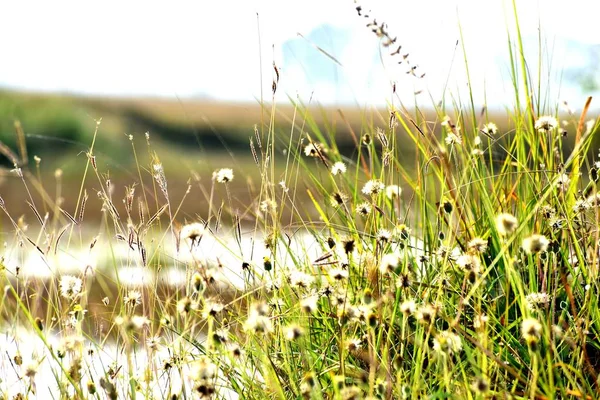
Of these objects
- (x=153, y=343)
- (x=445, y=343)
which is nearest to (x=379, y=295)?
(x=445, y=343)

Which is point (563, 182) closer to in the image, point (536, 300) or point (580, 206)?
point (580, 206)

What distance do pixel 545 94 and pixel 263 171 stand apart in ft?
2.80

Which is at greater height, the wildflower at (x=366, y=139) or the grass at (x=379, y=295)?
the wildflower at (x=366, y=139)

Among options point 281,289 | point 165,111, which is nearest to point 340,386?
point 281,289

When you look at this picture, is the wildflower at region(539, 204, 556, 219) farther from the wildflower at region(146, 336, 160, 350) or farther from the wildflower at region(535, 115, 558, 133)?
the wildflower at region(146, 336, 160, 350)

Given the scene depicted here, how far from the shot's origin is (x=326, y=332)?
151 cm

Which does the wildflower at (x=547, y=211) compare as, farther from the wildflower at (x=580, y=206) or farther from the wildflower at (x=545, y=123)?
the wildflower at (x=545, y=123)

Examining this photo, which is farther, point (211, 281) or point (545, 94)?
point (545, 94)

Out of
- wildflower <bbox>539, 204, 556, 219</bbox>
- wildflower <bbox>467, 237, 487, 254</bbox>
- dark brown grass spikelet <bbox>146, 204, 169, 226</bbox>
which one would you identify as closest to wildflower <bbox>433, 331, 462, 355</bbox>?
wildflower <bbox>467, 237, 487, 254</bbox>

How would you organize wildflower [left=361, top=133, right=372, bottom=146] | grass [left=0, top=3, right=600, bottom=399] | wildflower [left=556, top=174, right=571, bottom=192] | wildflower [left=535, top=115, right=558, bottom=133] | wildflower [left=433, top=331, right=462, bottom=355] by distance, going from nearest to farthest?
wildflower [left=433, top=331, right=462, bottom=355], grass [left=0, top=3, right=600, bottom=399], wildflower [left=556, top=174, right=571, bottom=192], wildflower [left=535, top=115, right=558, bottom=133], wildflower [left=361, top=133, right=372, bottom=146]

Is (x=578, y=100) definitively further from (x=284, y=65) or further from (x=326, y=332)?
(x=326, y=332)

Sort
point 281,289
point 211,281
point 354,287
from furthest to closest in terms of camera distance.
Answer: point 281,289 < point 354,287 < point 211,281

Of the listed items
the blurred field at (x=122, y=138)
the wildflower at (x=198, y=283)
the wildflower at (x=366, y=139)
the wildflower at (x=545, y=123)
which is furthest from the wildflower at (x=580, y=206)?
the blurred field at (x=122, y=138)

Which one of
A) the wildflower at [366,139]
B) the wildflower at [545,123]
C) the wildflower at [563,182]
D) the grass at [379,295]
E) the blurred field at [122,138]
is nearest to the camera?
the grass at [379,295]
